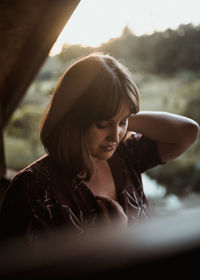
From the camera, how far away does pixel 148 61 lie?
2.82 meters

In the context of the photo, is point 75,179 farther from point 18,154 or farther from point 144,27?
point 18,154

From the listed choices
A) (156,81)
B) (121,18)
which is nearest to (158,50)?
(156,81)

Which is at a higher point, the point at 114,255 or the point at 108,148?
the point at 114,255

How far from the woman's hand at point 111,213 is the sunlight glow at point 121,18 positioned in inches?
47.4

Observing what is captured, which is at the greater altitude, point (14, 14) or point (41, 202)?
point (14, 14)

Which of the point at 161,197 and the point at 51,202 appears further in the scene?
the point at 161,197

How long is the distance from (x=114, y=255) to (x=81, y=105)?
2.06ft


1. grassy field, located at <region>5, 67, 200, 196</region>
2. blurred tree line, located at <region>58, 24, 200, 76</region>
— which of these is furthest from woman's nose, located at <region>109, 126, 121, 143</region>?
grassy field, located at <region>5, 67, 200, 196</region>

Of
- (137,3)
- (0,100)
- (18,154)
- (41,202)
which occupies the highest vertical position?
(137,3)

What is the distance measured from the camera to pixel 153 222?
22 centimetres

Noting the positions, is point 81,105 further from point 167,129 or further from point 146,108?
point 146,108

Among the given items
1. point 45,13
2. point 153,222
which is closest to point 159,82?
point 45,13

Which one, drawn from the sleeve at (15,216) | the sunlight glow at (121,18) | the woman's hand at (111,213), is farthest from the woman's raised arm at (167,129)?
the sunlight glow at (121,18)

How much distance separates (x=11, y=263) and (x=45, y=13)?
1.20m
